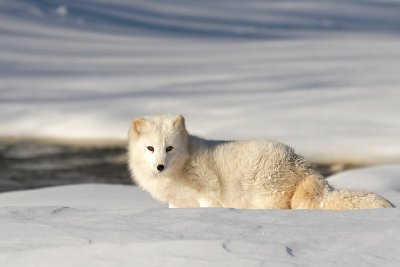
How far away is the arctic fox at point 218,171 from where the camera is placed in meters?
4.49

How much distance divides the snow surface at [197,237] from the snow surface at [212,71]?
188 inches

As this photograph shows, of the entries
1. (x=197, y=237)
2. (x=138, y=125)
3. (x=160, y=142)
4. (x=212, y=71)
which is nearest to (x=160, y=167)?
(x=160, y=142)

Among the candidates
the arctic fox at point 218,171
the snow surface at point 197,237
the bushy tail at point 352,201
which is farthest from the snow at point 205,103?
the bushy tail at point 352,201

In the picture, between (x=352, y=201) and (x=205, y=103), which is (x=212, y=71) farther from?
(x=352, y=201)

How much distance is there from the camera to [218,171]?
4578 millimetres

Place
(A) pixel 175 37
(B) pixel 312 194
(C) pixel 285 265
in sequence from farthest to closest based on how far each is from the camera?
(A) pixel 175 37 → (B) pixel 312 194 → (C) pixel 285 265

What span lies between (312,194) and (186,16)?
18.3 meters

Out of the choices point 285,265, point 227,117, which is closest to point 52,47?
point 227,117

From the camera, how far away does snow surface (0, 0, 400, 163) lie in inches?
379

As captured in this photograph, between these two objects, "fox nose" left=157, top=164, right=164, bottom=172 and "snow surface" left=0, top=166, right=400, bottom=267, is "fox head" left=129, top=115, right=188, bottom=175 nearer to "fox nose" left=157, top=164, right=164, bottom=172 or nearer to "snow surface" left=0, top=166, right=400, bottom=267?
"fox nose" left=157, top=164, right=164, bottom=172

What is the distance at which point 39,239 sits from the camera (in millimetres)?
3334

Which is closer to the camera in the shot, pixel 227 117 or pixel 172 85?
pixel 227 117

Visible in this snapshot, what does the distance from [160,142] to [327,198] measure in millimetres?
802

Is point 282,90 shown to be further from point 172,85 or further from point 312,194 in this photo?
point 312,194
